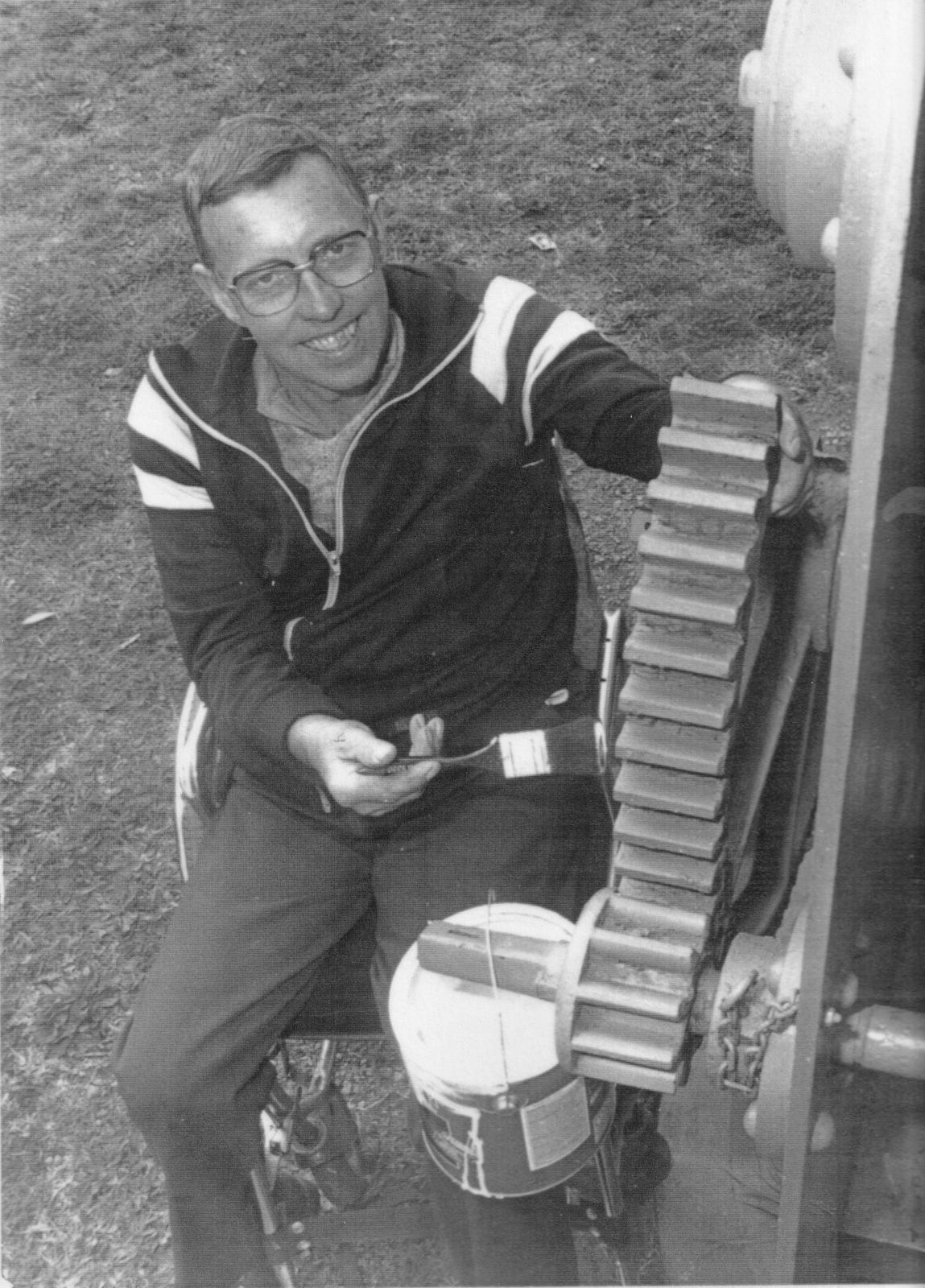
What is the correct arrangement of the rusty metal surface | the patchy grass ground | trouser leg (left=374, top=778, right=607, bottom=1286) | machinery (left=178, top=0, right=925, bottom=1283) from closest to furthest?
the rusty metal surface, machinery (left=178, top=0, right=925, bottom=1283), trouser leg (left=374, top=778, right=607, bottom=1286), the patchy grass ground

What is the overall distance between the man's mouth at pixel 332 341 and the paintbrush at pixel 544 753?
68 cm

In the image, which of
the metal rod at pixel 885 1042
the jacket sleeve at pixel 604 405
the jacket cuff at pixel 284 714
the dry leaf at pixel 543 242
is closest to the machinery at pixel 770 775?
the metal rod at pixel 885 1042

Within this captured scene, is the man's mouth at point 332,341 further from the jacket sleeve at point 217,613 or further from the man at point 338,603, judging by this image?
the jacket sleeve at point 217,613

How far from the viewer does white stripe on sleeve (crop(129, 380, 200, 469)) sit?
2.45 metres

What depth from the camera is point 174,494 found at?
8.20 ft

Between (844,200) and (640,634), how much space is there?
0.55 m

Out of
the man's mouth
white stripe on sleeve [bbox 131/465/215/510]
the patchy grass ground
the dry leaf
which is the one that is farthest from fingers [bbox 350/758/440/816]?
the dry leaf

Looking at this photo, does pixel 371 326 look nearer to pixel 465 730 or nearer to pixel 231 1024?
pixel 465 730

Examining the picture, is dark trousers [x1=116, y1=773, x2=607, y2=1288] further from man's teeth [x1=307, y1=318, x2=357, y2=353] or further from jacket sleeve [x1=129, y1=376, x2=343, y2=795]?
man's teeth [x1=307, y1=318, x2=357, y2=353]

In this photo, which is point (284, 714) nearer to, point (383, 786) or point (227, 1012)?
point (383, 786)

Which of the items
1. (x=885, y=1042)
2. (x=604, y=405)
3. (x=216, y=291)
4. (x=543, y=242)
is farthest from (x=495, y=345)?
(x=543, y=242)

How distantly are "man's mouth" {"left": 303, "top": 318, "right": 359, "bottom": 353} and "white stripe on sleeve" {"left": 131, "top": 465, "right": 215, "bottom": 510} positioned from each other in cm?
33

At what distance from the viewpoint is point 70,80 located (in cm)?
619

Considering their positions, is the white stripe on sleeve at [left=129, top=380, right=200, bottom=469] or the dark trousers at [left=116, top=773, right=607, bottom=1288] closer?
the dark trousers at [left=116, top=773, right=607, bottom=1288]
